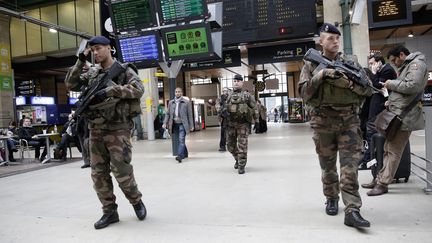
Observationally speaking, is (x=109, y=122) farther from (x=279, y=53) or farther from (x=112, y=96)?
(x=279, y=53)

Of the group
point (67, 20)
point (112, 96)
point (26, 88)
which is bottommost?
point (112, 96)

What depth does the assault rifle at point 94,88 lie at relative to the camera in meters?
3.51

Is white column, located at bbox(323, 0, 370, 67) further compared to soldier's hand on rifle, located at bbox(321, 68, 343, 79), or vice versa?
white column, located at bbox(323, 0, 370, 67)

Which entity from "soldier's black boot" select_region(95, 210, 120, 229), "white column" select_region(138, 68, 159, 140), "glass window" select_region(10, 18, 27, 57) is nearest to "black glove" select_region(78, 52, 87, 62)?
"soldier's black boot" select_region(95, 210, 120, 229)

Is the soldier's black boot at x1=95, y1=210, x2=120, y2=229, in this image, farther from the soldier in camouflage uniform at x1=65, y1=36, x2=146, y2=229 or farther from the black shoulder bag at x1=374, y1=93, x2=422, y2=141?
the black shoulder bag at x1=374, y1=93, x2=422, y2=141

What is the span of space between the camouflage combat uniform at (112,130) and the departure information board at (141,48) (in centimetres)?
544

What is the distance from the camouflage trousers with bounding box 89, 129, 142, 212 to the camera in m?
3.53

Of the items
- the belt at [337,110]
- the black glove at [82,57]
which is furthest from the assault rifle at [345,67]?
the black glove at [82,57]

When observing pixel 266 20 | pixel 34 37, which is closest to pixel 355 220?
pixel 266 20

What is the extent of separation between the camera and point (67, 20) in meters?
19.9

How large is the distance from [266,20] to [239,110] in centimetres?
564

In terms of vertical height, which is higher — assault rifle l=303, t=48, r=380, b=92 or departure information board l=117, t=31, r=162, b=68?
departure information board l=117, t=31, r=162, b=68

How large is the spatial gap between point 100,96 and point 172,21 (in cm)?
569

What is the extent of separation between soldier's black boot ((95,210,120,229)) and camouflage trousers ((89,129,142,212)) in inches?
1.8
